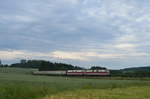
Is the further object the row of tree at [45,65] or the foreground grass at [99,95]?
the row of tree at [45,65]

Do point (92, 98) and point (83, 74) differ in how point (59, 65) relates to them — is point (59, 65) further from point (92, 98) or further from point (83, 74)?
point (92, 98)

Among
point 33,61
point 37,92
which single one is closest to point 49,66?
point 33,61

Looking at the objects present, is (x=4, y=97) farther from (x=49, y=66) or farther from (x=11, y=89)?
(x=49, y=66)

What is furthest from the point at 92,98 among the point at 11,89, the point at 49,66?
the point at 49,66

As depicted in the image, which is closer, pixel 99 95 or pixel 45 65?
pixel 99 95

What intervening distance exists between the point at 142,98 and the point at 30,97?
7.99 m

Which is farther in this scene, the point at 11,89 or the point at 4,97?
the point at 11,89

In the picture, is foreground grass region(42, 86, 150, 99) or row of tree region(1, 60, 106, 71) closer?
foreground grass region(42, 86, 150, 99)

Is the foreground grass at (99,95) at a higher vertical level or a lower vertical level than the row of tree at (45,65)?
lower

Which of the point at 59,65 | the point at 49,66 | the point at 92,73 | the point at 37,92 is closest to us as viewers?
the point at 37,92

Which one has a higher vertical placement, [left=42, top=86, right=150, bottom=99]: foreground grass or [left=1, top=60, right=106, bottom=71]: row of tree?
[left=1, top=60, right=106, bottom=71]: row of tree

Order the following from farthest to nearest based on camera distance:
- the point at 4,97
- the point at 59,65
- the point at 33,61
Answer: the point at 33,61 → the point at 59,65 → the point at 4,97

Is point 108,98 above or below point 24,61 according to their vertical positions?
below

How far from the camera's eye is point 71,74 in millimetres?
98688
